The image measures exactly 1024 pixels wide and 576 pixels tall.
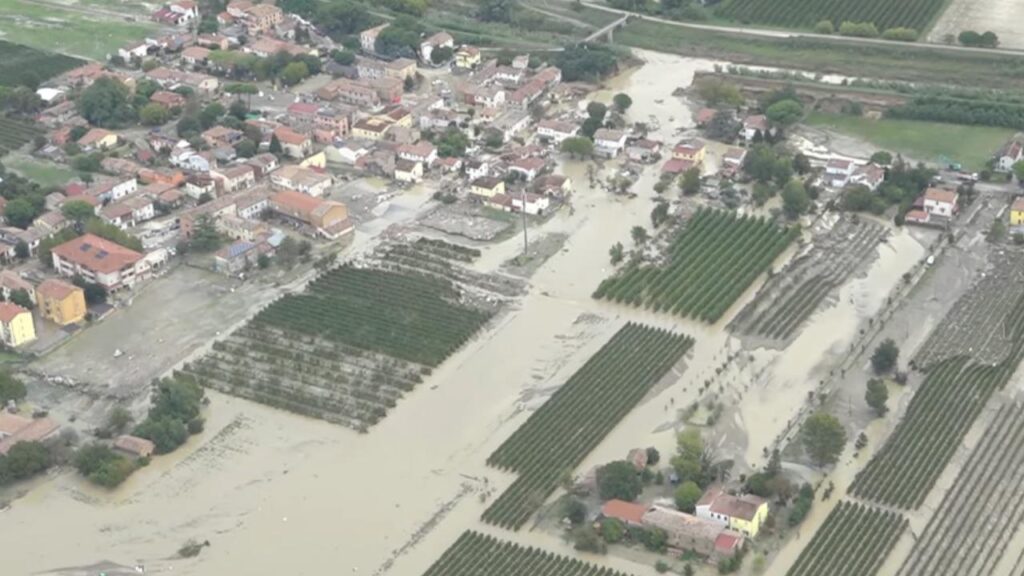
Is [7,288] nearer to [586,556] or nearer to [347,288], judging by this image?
[347,288]

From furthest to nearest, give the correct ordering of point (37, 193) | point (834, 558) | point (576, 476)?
point (37, 193) → point (576, 476) → point (834, 558)

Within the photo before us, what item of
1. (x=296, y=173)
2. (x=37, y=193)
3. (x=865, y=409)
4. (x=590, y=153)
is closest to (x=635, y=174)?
(x=590, y=153)

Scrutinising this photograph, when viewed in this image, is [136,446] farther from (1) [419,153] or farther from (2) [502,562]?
(1) [419,153]

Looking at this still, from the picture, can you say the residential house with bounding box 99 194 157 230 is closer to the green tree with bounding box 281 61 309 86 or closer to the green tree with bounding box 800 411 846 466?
the green tree with bounding box 281 61 309 86

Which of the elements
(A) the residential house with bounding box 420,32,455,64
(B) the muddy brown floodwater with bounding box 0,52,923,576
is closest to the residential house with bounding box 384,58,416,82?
(A) the residential house with bounding box 420,32,455,64

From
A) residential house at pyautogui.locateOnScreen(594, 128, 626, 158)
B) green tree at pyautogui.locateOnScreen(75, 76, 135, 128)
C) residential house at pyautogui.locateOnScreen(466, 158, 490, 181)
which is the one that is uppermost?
residential house at pyautogui.locateOnScreen(594, 128, 626, 158)

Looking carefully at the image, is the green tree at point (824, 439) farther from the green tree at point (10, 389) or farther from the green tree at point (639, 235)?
the green tree at point (10, 389)
